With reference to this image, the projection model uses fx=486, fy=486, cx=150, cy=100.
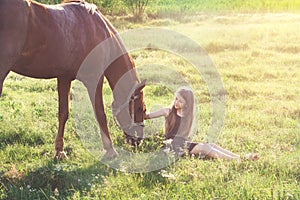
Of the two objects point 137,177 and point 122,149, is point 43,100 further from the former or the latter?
point 137,177

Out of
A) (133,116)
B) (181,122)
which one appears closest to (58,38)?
(133,116)

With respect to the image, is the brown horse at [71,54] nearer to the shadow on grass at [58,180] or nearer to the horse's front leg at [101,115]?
the horse's front leg at [101,115]

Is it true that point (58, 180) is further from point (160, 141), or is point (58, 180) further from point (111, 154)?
point (160, 141)

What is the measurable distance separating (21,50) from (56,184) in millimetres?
1339

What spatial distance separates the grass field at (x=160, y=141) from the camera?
4402mm

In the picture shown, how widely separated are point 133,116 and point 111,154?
1.65ft

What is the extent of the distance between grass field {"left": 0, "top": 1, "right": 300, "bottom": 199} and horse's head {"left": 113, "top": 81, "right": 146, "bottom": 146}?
0.17 m

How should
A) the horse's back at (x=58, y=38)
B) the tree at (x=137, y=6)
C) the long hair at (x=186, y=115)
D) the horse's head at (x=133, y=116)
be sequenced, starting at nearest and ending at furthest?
the horse's back at (x=58, y=38) → the horse's head at (x=133, y=116) → the long hair at (x=186, y=115) → the tree at (x=137, y=6)

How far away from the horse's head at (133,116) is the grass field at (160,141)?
170 mm

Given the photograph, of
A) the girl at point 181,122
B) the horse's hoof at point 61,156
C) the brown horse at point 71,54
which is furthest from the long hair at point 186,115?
the horse's hoof at point 61,156

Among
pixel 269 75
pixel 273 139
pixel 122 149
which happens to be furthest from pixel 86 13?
pixel 269 75

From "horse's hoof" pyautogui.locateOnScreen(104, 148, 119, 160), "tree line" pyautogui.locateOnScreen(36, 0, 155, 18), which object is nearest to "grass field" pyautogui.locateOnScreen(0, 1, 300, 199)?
"horse's hoof" pyautogui.locateOnScreen(104, 148, 119, 160)

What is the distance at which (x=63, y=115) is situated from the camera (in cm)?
572

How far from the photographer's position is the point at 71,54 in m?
5.17
